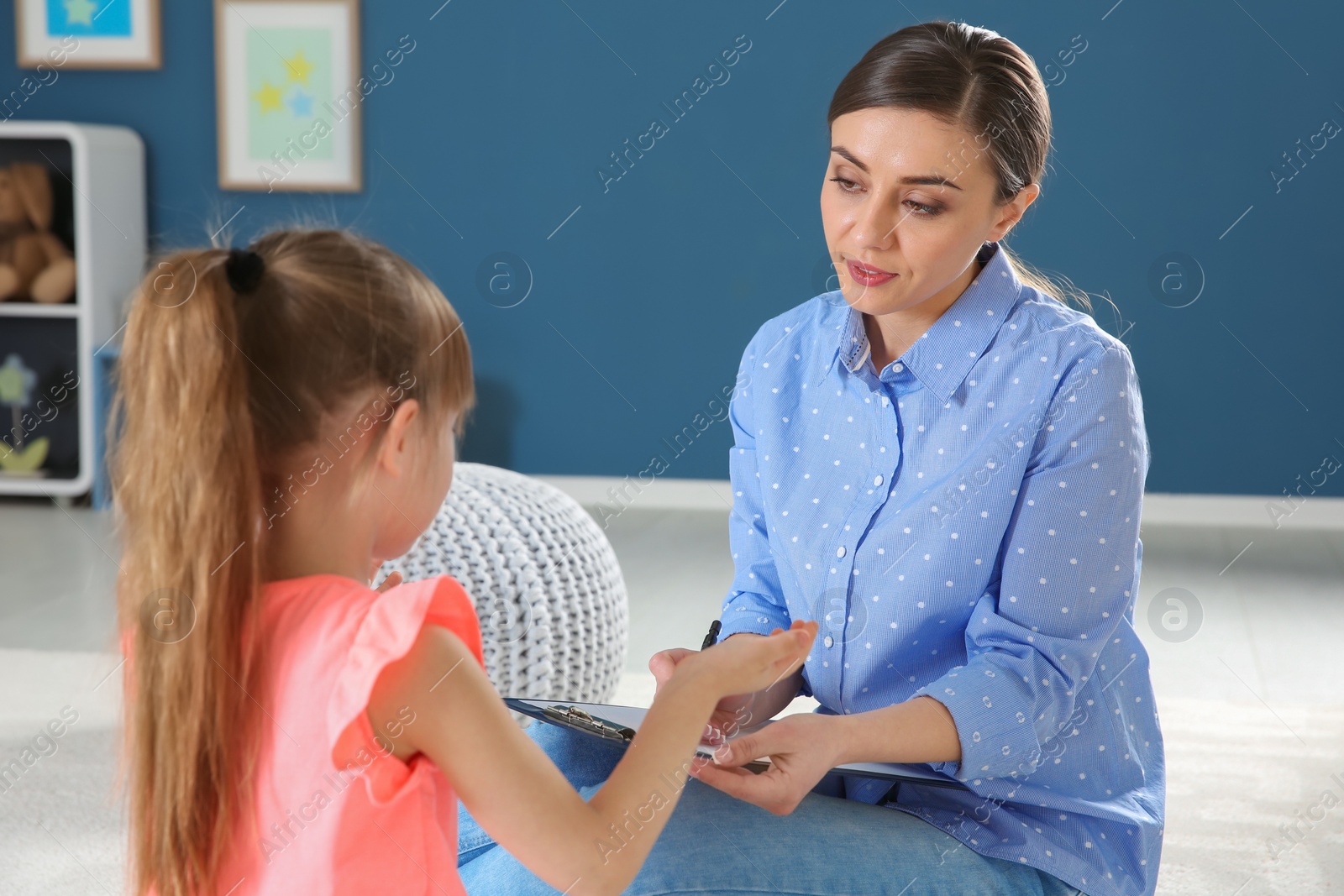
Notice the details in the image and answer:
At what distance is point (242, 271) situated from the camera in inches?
31.6

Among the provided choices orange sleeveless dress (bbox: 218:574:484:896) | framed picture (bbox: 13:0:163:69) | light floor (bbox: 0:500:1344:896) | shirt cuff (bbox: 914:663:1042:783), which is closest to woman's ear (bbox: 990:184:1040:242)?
shirt cuff (bbox: 914:663:1042:783)

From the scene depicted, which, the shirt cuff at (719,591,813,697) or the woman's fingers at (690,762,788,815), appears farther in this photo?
the shirt cuff at (719,591,813,697)

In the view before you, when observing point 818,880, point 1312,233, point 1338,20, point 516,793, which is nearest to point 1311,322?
point 1312,233

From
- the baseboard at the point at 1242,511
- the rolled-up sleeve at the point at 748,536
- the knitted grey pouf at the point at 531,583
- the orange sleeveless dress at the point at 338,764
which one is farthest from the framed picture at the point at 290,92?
the orange sleeveless dress at the point at 338,764

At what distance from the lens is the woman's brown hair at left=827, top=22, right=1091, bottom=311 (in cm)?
114

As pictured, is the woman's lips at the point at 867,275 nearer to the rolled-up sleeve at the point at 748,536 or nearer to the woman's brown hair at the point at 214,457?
the rolled-up sleeve at the point at 748,536

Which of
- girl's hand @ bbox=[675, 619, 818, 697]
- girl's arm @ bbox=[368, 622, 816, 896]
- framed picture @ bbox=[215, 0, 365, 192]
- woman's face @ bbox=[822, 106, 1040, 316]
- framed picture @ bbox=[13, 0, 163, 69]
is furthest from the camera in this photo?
framed picture @ bbox=[13, 0, 163, 69]

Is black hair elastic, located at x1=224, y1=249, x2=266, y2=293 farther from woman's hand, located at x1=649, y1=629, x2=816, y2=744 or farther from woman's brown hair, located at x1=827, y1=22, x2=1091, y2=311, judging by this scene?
woman's brown hair, located at x1=827, y1=22, x2=1091, y2=311

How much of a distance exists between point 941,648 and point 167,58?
4.00m

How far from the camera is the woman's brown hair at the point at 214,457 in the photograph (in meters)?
0.80

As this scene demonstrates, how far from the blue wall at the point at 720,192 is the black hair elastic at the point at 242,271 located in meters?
3.38

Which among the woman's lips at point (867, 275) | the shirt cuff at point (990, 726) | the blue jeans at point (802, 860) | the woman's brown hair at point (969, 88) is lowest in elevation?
the blue jeans at point (802, 860)

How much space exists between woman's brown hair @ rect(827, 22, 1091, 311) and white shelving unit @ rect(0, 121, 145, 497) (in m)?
3.44

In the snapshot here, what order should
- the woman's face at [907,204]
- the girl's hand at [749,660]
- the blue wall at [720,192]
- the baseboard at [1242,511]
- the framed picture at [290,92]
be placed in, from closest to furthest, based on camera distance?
the girl's hand at [749,660], the woman's face at [907,204], the blue wall at [720,192], the baseboard at [1242,511], the framed picture at [290,92]
